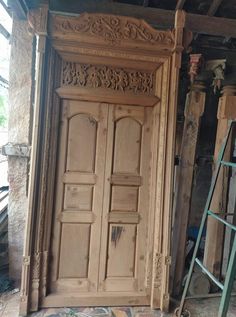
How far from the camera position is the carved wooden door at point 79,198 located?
8.00 ft

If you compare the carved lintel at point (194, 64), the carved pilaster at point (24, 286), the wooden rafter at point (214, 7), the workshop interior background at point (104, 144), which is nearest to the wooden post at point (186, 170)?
the workshop interior background at point (104, 144)

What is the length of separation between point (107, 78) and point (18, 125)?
1.01 m

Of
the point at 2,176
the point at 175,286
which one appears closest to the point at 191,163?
the point at 175,286

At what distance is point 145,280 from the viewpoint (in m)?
2.53

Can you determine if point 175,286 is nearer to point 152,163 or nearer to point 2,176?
point 152,163

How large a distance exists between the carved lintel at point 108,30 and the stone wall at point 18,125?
0.57m

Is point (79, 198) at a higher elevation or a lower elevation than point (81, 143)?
lower

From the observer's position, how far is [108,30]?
2320mm

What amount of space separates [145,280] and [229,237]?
3.71ft

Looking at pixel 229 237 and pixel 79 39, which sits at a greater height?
pixel 79 39

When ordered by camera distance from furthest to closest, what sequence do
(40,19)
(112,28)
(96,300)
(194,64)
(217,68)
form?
1. (217,68)
2. (194,64)
3. (96,300)
4. (112,28)
5. (40,19)

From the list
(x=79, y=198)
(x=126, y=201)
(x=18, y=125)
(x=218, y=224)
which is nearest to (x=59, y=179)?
(x=79, y=198)

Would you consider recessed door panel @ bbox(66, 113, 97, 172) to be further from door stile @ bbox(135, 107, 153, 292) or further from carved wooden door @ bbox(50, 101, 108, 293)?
door stile @ bbox(135, 107, 153, 292)

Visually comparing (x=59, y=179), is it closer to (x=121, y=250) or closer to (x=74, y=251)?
(x=74, y=251)
